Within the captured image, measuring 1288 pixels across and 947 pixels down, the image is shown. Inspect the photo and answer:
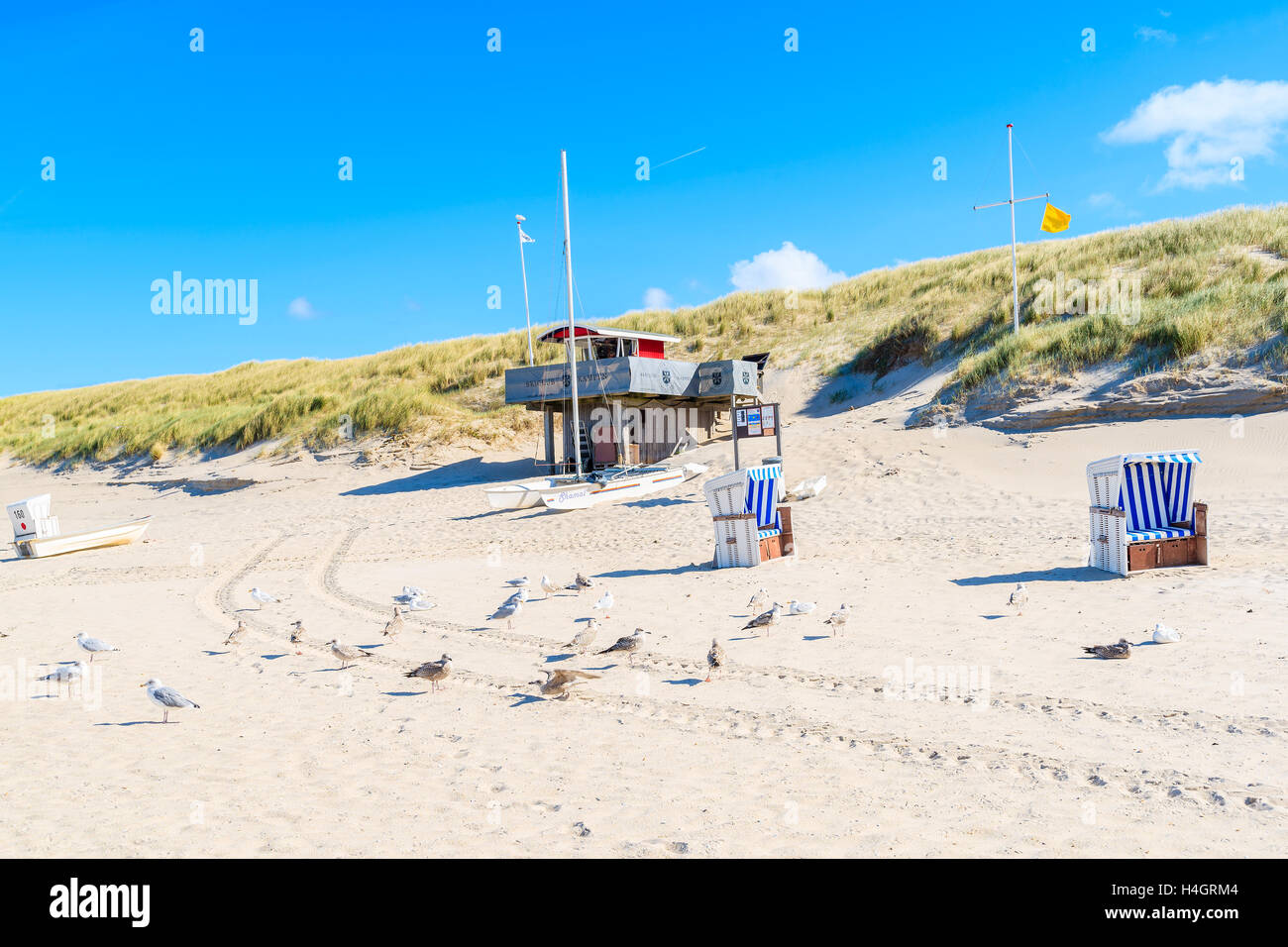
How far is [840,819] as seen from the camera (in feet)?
16.8

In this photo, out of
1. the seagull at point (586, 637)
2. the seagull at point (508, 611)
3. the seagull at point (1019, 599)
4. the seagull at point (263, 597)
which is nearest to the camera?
the seagull at point (586, 637)

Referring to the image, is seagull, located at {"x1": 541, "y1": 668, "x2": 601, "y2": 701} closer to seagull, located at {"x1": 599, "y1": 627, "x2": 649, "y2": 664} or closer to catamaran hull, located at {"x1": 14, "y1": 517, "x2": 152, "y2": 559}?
seagull, located at {"x1": 599, "y1": 627, "x2": 649, "y2": 664}

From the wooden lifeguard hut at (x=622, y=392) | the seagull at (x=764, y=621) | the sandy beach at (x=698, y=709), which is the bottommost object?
the sandy beach at (x=698, y=709)

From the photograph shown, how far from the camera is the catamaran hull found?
70.3 feet

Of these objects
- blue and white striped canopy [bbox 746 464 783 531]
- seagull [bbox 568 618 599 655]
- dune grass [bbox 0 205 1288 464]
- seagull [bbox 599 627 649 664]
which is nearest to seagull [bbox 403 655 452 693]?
seagull [bbox 568 618 599 655]

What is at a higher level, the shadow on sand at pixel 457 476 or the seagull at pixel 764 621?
the shadow on sand at pixel 457 476

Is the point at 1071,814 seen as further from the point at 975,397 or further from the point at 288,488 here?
the point at 288,488

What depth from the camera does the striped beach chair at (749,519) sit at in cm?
1459

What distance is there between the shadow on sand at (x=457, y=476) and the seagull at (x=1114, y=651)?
2265cm

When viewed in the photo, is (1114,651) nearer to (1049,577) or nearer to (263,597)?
(1049,577)

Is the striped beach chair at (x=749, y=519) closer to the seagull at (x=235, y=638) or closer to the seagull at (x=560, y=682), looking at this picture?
the seagull at (x=560, y=682)

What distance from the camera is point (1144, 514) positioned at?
12.7m

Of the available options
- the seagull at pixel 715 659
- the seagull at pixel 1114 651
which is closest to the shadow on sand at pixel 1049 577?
the seagull at pixel 1114 651
